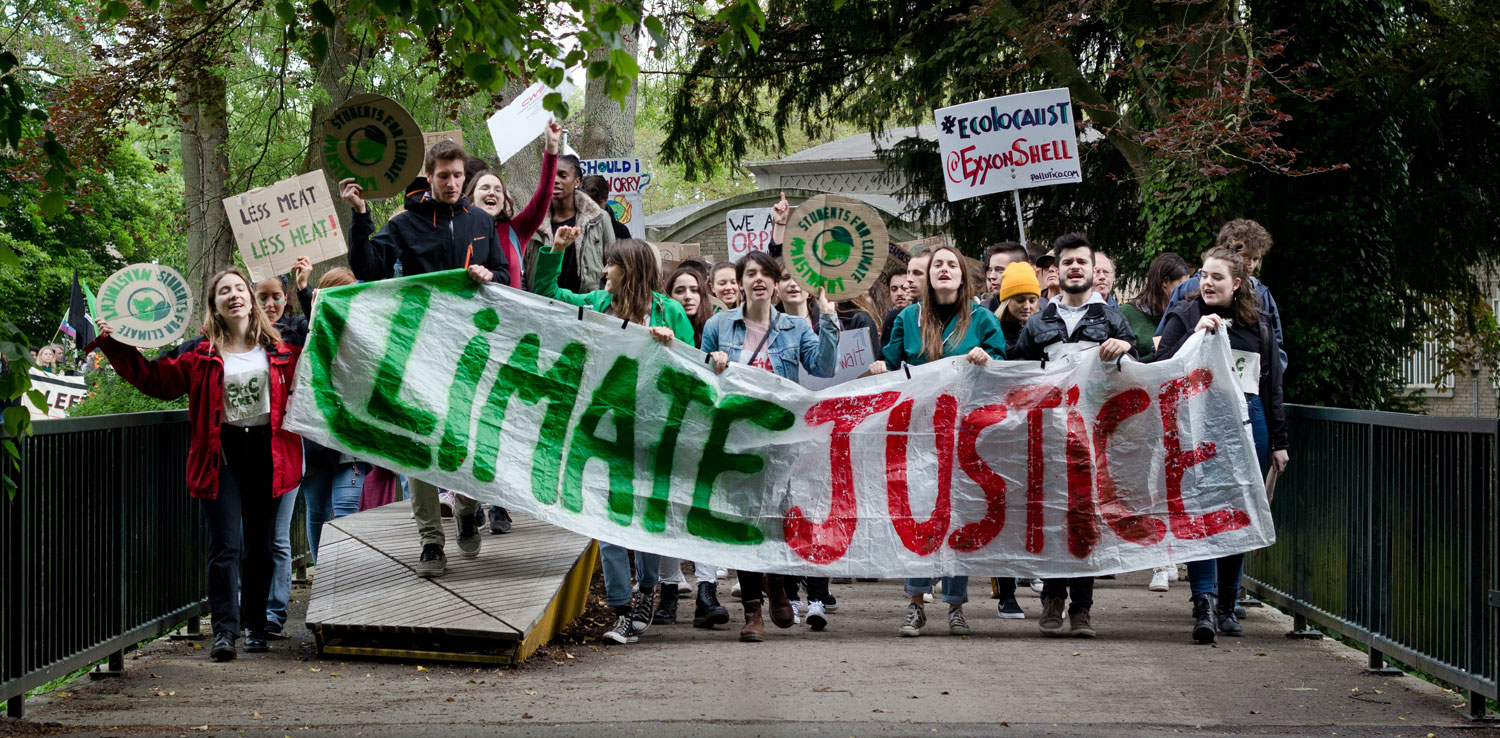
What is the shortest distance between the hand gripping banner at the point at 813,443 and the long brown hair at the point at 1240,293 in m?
0.36

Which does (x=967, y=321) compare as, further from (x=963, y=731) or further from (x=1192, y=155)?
(x=1192, y=155)

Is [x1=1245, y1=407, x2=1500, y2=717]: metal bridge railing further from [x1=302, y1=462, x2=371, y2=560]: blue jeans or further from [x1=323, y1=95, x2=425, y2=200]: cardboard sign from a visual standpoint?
[x1=302, y1=462, x2=371, y2=560]: blue jeans

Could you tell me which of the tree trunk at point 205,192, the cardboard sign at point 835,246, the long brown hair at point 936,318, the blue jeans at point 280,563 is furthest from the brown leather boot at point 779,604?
the tree trunk at point 205,192

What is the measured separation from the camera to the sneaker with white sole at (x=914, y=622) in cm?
757

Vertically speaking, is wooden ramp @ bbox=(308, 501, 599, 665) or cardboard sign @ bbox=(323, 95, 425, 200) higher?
cardboard sign @ bbox=(323, 95, 425, 200)

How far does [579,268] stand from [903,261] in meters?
4.53

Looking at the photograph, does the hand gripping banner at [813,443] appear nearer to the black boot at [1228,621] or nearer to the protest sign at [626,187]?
the black boot at [1228,621]

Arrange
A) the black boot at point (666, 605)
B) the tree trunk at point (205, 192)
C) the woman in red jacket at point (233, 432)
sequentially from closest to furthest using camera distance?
1. the woman in red jacket at point (233, 432)
2. the black boot at point (666, 605)
3. the tree trunk at point (205, 192)

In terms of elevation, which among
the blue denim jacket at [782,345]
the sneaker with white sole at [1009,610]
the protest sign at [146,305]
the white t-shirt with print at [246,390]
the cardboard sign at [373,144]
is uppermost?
the cardboard sign at [373,144]

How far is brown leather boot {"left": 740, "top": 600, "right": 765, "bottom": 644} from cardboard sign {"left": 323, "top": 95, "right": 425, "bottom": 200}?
356 cm

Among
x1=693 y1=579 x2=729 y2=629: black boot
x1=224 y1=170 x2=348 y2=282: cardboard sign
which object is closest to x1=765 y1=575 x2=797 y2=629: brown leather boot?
x1=693 y1=579 x2=729 y2=629: black boot

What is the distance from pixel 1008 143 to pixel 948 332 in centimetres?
349

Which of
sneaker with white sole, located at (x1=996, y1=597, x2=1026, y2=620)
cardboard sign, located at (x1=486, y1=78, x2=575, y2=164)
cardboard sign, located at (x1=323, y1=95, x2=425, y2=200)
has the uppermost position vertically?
cardboard sign, located at (x1=486, y1=78, x2=575, y2=164)

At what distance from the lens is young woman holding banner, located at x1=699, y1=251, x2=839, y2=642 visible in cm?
766
